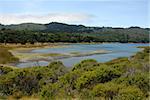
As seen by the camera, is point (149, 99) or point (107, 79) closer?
point (149, 99)

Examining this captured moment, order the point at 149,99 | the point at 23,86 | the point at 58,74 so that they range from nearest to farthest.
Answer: the point at 149,99 → the point at 23,86 → the point at 58,74

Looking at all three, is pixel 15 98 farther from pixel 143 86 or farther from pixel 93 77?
pixel 143 86

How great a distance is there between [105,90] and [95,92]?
0.36 metres

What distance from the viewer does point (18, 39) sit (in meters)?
97.0

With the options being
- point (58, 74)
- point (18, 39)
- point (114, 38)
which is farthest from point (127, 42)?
point (58, 74)

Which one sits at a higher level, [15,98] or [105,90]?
[105,90]

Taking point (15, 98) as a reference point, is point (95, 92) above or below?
above

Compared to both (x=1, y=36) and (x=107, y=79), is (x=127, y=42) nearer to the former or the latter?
(x=1, y=36)

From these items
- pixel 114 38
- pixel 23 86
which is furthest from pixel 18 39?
pixel 23 86

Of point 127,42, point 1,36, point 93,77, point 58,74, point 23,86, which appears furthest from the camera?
point 127,42

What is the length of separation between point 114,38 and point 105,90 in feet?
491

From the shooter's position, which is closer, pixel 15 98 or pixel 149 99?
pixel 149 99

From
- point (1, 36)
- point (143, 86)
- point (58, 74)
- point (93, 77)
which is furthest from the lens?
point (1, 36)

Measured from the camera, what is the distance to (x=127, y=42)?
157 m
